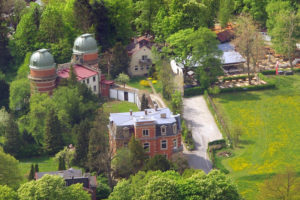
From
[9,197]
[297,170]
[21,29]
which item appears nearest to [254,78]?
[297,170]

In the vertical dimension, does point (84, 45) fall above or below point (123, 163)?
above

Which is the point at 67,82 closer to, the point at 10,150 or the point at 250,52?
the point at 10,150

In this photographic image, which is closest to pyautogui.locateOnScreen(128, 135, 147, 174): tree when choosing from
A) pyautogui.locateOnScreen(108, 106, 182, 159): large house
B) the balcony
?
pyautogui.locateOnScreen(108, 106, 182, 159): large house

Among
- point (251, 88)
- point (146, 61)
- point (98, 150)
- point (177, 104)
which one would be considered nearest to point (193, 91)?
point (251, 88)

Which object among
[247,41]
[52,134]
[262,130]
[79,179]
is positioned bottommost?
[262,130]

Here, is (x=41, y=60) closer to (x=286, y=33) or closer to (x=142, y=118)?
(x=142, y=118)

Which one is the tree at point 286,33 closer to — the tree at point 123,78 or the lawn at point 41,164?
the tree at point 123,78

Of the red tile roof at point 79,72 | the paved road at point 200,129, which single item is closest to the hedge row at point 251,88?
the paved road at point 200,129
